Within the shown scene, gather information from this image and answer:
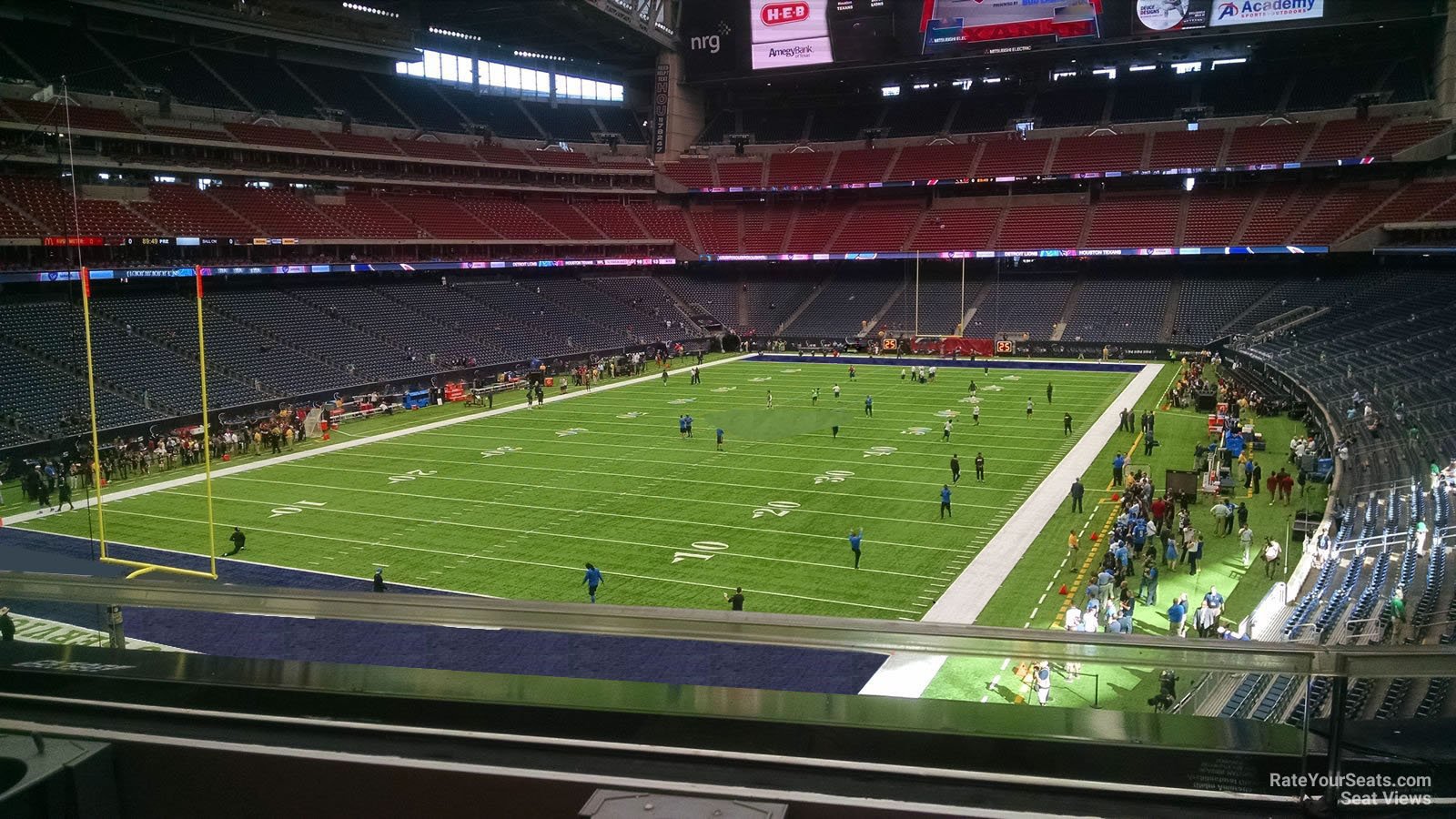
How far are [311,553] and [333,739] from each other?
21366 millimetres

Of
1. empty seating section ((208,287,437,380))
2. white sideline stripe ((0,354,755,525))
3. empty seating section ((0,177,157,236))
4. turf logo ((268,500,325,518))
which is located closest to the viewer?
turf logo ((268,500,325,518))

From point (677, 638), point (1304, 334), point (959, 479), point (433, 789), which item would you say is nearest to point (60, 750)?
point (433, 789)

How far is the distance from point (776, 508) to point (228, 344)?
94.5 feet

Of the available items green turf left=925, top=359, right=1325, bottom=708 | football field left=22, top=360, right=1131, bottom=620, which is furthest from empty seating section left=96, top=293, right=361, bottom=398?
green turf left=925, top=359, right=1325, bottom=708

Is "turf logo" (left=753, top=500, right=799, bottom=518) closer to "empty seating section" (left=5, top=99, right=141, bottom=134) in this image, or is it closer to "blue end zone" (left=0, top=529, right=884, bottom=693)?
"blue end zone" (left=0, top=529, right=884, bottom=693)

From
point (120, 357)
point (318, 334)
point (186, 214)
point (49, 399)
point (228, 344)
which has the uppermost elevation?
point (186, 214)

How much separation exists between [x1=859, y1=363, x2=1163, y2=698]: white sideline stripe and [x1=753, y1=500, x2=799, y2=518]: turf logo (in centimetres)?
526

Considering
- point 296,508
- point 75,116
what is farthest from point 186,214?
point 296,508

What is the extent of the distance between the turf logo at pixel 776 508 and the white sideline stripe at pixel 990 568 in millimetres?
5263

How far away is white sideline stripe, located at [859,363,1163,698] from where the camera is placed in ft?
9.43

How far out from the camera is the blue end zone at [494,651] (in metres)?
2.94

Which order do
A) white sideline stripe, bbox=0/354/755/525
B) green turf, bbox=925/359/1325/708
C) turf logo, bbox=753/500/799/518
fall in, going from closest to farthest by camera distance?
green turf, bbox=925/359/1325/708 → turf logo, bbox=753/500/799/518 → white sideline stripe, bbox=0/354/755/525

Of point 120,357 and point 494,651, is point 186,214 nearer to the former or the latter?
point 120,357

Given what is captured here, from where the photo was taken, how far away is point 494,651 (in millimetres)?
3293
